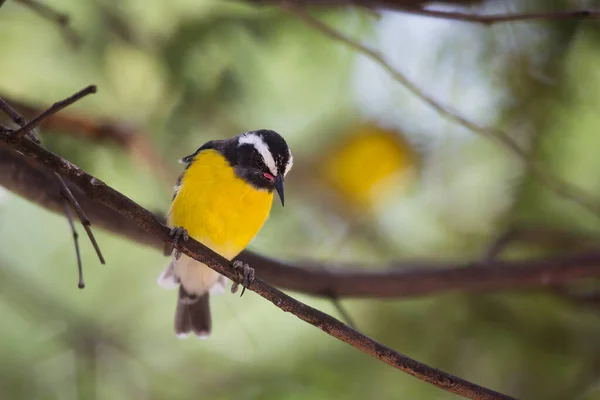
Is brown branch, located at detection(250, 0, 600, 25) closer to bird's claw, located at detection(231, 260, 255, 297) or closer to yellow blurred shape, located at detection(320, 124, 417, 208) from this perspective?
yellow blurred shape, located at detection(320, 124, 417, 208)

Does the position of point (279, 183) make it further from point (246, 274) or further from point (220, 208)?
point (246, 274)

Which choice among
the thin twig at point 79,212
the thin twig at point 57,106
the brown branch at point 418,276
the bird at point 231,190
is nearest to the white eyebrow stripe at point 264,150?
the bird at point 231,190

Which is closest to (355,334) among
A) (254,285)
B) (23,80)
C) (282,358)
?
(254,285)

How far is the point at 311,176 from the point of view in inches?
190

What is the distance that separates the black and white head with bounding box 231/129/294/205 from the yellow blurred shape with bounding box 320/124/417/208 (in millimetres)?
1098

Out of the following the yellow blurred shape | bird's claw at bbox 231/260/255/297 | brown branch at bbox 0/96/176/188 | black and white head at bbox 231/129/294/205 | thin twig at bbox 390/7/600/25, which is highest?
the yellow blurred shape

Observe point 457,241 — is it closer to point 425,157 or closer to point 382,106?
point 425,157

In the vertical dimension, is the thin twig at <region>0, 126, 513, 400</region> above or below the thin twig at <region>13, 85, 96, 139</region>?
above

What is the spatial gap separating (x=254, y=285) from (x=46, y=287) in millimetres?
2687

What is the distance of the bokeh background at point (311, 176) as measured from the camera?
Answer: 421 cm

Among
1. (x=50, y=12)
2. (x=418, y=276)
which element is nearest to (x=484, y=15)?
(x=418, y=276)

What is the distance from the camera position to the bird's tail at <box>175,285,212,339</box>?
4027mm

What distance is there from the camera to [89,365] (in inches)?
174

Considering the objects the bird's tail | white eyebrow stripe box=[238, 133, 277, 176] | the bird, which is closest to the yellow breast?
the bird
